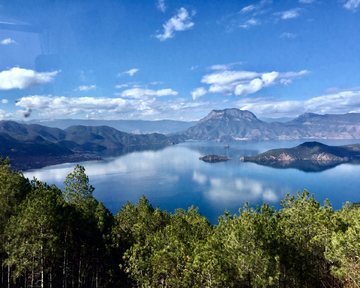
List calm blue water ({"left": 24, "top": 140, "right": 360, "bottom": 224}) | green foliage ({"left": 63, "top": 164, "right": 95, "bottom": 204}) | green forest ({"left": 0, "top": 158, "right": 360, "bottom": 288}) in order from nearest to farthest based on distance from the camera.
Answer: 1. green forest ({"left": 0, "top": 158, "right": 360, "bottom": 288})
2. green foliage ({"left": 63, "top": 164, "right": 95, "bottom": 204})
3. calm blue water ({"left": 24, "top": 140, "right": 360, "bottom": 224})

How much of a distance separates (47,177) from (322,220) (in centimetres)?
16344

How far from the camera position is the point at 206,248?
1107cm

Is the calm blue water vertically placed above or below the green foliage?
below

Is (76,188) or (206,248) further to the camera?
(76,188)

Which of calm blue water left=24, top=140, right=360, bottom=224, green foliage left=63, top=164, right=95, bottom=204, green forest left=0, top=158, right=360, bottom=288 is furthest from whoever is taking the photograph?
calm blue water left=24, top=140, right=360, bottom=224

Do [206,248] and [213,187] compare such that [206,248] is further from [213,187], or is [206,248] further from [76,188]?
[213,187]

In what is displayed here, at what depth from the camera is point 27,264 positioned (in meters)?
12.6

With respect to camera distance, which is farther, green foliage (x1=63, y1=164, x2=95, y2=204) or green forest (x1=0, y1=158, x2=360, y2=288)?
green foliage (x1=63, y1=164, x2=95, y2=204)

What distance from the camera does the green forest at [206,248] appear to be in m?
9.59

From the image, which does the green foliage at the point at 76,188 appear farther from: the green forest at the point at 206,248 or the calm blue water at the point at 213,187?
the calm blue water at the point at 213,187

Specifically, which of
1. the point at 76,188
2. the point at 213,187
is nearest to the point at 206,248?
the point at 76,188

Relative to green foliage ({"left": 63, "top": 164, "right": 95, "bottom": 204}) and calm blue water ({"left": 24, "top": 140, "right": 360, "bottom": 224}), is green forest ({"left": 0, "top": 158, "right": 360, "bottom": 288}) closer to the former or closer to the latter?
green foliage ({"left": 63, "top": 164, "right": 95, "bottom": 204})

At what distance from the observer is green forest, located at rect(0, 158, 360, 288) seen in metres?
9.59

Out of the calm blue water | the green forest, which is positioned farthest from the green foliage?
the calm blue water
